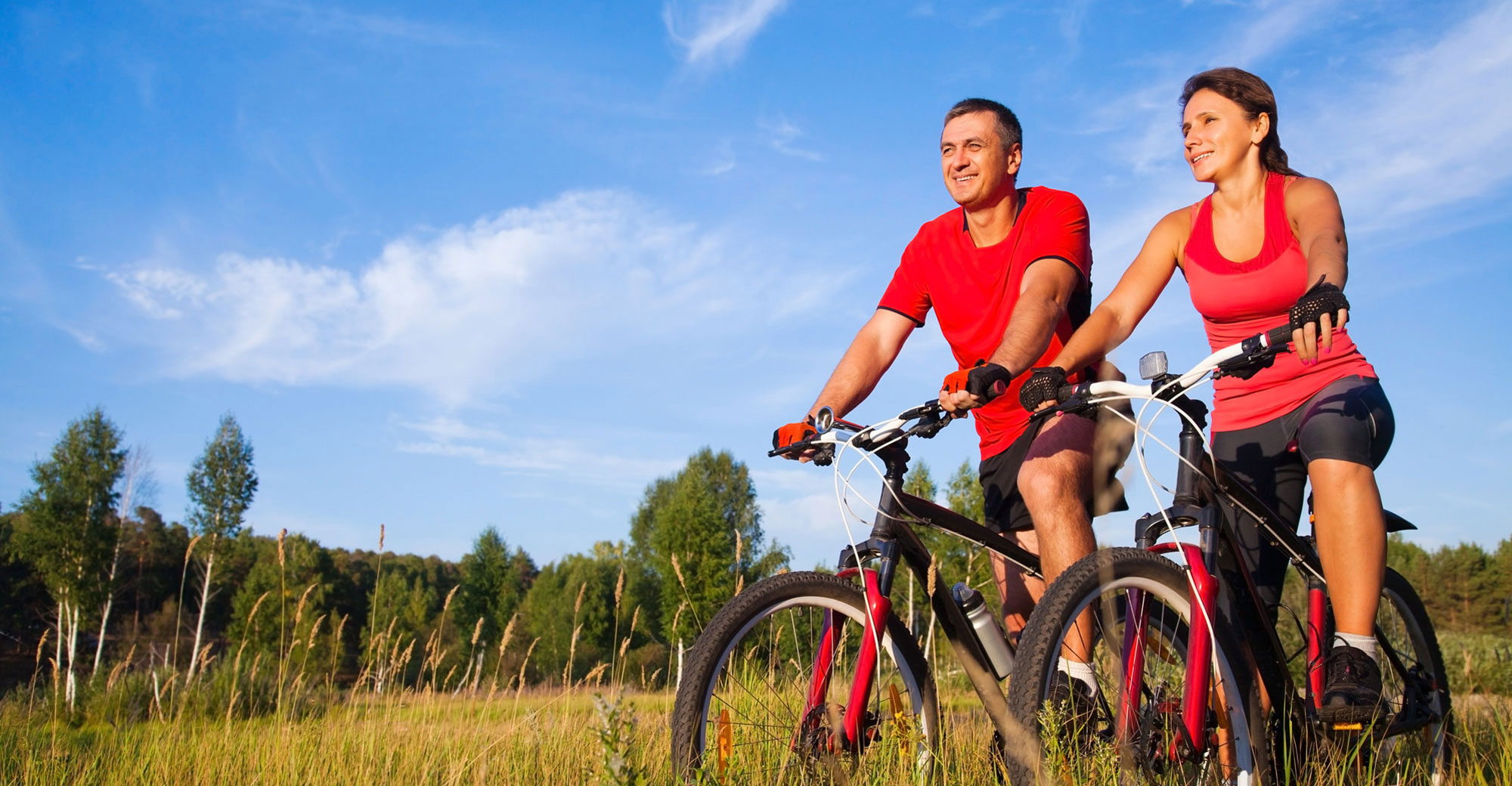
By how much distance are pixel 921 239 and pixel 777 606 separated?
170 centimetres

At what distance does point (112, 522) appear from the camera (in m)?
33.3

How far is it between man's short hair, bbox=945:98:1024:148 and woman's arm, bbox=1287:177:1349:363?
2.87 ft

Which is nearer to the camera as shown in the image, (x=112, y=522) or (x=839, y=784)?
(x=839, y=784)

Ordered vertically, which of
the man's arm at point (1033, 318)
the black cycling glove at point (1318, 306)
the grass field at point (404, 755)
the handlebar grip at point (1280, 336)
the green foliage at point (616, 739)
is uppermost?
the man's arm at point (1033, 318)

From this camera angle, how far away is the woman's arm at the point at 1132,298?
9.33 feet

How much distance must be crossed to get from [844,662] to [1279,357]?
1.72 metres

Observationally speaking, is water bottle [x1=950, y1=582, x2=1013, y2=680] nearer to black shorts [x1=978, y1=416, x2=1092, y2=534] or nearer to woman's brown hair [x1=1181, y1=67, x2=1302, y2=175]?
black shorts [x1=978, y1=416, x2=1092, y2=534]

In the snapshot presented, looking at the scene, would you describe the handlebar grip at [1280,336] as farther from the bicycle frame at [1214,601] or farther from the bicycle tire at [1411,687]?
the bicycle tire at [1411,687]

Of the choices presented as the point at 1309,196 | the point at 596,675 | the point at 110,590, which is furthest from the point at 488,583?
the point at 1309,196

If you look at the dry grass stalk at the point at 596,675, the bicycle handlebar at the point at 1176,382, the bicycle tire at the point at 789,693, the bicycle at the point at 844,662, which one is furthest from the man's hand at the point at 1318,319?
the dry grass stalk at the point at 596,675

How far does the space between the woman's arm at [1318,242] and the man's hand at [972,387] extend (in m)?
0.63

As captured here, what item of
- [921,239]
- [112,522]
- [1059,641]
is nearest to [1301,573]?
[1059,641]

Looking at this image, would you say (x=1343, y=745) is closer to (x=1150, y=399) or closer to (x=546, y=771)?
(x=1150, y=399)

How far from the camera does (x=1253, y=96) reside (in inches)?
116
